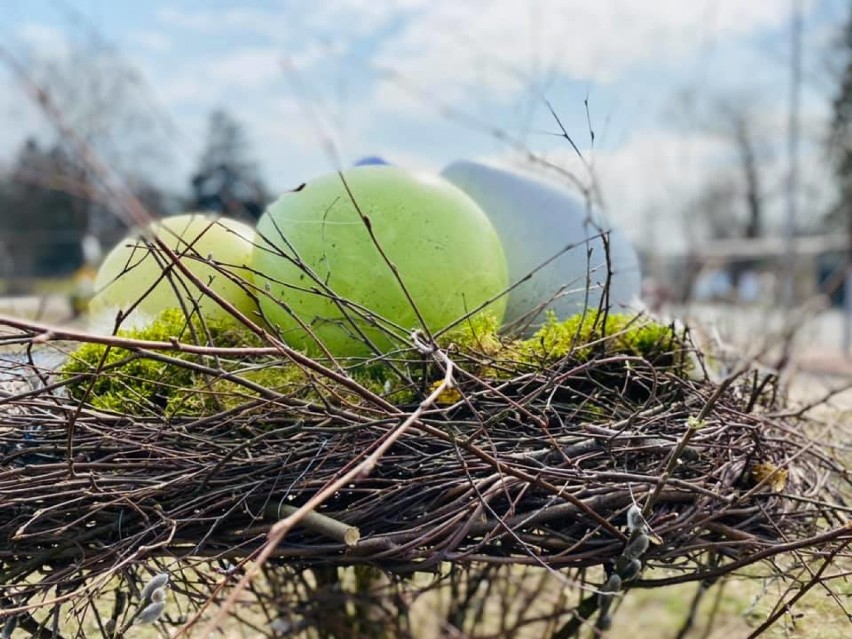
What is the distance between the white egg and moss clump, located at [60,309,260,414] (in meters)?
0.57

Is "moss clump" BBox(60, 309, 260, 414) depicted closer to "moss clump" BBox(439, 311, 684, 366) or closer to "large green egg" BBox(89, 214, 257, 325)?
"large green egg" BBox(89, 214, 257, 325)

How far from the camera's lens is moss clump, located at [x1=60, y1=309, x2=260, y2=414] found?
1.29 meters

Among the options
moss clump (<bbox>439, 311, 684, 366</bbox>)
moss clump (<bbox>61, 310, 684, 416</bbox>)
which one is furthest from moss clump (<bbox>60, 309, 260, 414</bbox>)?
moss clump (<bbox>439, 311, 684, 366</bbox>)

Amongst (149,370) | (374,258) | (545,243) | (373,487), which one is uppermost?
(545,243)

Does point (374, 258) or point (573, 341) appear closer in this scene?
point (573, 341)

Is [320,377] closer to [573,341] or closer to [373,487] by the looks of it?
[373,487]

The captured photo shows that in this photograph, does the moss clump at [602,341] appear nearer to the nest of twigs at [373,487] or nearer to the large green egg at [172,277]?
the nest of twigs at [373,487]

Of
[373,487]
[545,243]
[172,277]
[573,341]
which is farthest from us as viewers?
[545,243]

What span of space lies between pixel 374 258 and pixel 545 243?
0.52 metres

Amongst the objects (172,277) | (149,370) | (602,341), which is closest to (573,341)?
(602,341)

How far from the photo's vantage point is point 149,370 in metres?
1.37

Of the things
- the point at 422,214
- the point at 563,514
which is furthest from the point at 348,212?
the point at 563,514

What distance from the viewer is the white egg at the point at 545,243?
68.4 inches

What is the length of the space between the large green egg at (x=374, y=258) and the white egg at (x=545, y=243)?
0.64 feet
